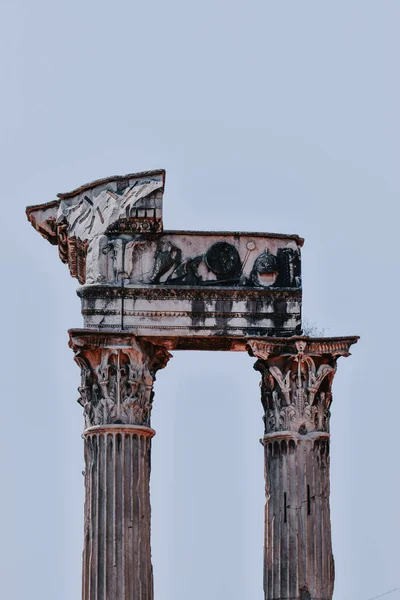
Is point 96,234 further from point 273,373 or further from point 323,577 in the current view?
point 323,577

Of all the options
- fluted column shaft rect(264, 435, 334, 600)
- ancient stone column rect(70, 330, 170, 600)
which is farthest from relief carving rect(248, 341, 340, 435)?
ancient stone column rect(70, 330, 170, 600)

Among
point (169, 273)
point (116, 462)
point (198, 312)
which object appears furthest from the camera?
point (169, 273)

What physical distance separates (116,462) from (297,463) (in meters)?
2.66

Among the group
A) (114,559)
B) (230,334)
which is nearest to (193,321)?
(230,334)

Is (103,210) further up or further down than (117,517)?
further up

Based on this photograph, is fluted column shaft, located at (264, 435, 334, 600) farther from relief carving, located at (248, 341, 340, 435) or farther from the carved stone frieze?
the carved stone frieze

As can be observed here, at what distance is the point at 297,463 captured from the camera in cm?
3797

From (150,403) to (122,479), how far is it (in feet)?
4.94

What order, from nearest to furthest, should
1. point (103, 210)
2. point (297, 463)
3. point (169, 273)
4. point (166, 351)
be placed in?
point (297, 463) → point (169, 273) → point (103, 210) → point (166, 351)

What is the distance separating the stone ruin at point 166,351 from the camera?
37500mm

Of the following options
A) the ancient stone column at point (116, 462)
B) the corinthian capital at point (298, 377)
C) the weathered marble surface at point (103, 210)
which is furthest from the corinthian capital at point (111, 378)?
the corinthian capital at point (298, 377)

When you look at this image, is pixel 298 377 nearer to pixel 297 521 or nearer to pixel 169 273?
pixel 297 521

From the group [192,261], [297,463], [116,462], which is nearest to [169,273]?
[192,261]

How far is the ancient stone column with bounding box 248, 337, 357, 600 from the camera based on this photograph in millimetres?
37562
